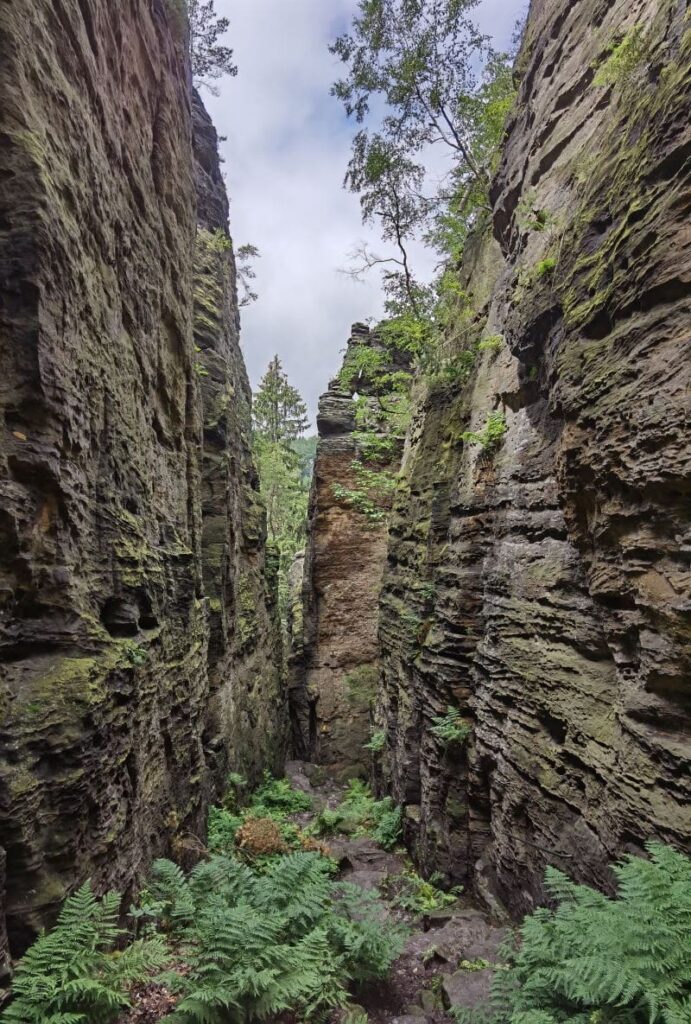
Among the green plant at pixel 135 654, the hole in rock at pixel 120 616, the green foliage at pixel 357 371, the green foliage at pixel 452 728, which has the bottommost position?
the green foliage at pixel 452 728

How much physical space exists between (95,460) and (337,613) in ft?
46.6

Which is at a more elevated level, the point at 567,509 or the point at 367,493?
the point at 367,493

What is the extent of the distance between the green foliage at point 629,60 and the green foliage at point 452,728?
786 cm

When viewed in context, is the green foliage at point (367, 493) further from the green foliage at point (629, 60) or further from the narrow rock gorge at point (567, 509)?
the green foliage at point (629, 60)

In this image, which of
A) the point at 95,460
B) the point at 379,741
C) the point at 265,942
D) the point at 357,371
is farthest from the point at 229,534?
the point at 357,371

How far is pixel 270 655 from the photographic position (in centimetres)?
1658

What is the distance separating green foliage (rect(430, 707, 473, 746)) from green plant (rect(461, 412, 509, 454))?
13.3 ft

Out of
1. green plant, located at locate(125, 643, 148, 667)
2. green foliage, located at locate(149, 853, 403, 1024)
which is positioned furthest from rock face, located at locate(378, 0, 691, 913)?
green plant, located at locate(125, 643, 148, 667)

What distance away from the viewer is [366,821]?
11.3 metres

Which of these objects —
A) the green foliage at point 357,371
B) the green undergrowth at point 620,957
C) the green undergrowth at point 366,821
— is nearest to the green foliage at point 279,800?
the green undergrowth at point 366,821

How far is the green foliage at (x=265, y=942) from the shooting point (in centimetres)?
343

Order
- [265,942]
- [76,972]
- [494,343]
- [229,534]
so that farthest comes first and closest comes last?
[229,534] < [494,343] < [265,942] < [76,972]

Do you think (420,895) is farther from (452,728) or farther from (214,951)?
(214,951)

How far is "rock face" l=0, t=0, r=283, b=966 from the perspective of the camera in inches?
136
